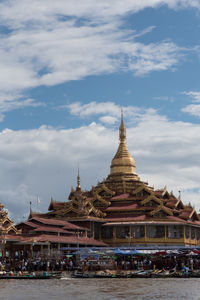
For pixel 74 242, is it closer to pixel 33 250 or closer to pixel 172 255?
pixel 33 250

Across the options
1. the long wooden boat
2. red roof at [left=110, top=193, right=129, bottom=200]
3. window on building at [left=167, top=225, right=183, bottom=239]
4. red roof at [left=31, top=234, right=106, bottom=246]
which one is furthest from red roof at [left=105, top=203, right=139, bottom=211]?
the long wooden boat

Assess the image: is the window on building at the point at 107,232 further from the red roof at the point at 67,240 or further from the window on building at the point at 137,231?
the red roof at the point at 67,240

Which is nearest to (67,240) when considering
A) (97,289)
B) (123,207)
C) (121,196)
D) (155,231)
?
(155,231)

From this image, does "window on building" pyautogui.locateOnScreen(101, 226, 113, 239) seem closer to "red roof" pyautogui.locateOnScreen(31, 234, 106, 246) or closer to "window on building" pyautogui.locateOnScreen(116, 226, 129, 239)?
"window on building" pyautogui.locateOnScreen(116, 226, 129, 239)

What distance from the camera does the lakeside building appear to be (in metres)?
66.8

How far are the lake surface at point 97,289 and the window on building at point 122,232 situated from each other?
2600 cm

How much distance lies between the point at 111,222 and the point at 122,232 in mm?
1961

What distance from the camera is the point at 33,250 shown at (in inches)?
2603

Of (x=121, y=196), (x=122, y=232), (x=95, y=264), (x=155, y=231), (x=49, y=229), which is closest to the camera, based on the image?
(x=95, y=264)

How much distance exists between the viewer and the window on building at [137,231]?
76.9 meters

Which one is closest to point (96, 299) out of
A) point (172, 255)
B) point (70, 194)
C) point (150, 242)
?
point (172, 255)

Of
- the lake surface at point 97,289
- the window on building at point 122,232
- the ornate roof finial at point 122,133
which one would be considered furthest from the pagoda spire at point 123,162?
the lake surface at point 97,289

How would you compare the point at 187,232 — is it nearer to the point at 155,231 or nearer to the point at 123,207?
the point at 155,231

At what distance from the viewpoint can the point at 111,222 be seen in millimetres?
78688
